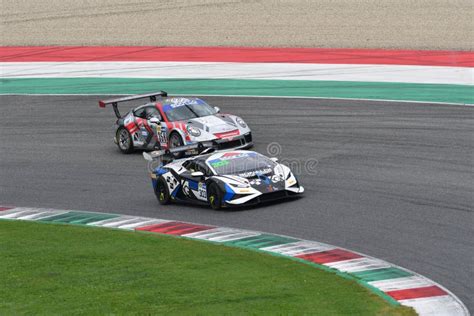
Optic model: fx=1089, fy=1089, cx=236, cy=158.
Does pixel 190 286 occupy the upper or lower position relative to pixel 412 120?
lower

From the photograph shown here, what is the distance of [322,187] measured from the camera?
1011 inches

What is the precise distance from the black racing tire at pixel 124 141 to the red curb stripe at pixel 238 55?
14.2 metres

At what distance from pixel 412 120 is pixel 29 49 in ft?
81.7

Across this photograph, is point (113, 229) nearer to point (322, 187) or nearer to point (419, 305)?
point (322, 187)

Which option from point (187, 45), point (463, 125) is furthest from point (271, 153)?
point (187, 45)

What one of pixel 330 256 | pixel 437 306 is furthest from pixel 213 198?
pixel 437 306

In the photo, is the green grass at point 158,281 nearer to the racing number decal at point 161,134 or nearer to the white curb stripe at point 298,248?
the white curb stripe at point 298,248

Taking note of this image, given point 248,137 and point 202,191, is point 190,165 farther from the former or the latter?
point 248,137

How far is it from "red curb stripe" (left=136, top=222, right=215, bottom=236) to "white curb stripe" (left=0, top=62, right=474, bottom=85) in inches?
682

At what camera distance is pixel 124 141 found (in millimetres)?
31516

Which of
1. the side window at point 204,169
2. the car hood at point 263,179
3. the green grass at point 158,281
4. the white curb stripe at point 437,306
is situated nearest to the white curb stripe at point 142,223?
the green grass at point 158,281

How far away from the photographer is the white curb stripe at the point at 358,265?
1908 cm

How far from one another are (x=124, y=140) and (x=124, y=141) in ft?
0.09

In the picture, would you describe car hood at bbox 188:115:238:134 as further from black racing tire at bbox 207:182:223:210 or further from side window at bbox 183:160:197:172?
black racing tire at bbox 207:182:223:210
